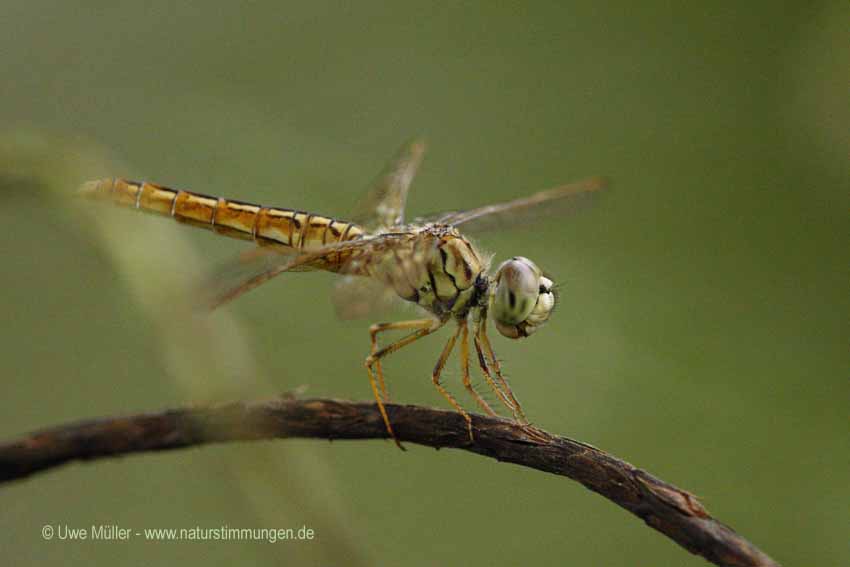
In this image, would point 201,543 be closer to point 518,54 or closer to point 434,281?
point 434,281

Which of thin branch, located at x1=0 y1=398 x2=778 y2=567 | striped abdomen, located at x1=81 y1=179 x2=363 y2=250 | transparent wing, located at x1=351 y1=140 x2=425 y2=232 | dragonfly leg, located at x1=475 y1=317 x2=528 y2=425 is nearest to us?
thin branch, located at x1=0 y1=398 x2=778 y2=567

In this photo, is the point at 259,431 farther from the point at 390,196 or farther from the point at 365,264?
the point at 390,196

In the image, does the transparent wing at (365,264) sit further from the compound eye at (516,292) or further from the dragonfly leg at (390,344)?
the compound eye at (516,292)

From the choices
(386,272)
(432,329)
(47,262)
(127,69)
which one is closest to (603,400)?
(432,329)

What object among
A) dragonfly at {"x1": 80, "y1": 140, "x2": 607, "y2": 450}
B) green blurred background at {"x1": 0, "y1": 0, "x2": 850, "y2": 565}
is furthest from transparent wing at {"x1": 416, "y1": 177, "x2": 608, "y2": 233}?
green blurred background at {"x1": 0, "y1": 0, "x2": 850, "y2": 565}

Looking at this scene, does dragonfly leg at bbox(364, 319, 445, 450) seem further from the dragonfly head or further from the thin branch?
the thin branch
